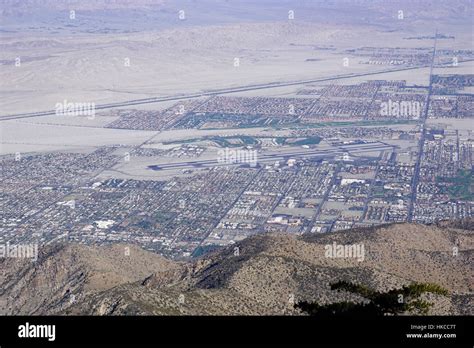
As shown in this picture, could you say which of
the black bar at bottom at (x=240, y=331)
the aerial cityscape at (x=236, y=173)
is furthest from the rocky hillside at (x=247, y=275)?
the black bar at bottom at (x=240, y=331)

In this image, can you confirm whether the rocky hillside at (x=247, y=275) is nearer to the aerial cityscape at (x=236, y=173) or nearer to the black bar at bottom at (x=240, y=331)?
the aerial cityscape at (x=236, y=173)

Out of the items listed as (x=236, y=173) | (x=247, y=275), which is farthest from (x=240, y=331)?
(x=236, y=173)

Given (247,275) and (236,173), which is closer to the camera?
(247,275)

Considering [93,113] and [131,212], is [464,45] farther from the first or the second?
[131,212]

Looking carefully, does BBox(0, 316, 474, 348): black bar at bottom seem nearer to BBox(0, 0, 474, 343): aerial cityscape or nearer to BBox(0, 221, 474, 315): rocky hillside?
BBox(0, 0, 474, 343): aerial cityscape

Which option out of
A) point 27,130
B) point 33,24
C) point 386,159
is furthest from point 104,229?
point 33,24

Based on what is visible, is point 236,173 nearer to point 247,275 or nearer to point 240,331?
point 247,275
